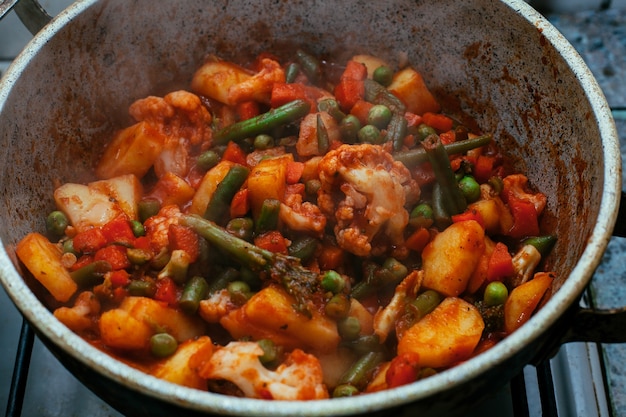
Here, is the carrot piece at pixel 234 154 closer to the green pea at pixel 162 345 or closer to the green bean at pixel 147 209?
the green bean at pixel 147 209

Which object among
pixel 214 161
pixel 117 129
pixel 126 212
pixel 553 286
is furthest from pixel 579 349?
pixel 117 129

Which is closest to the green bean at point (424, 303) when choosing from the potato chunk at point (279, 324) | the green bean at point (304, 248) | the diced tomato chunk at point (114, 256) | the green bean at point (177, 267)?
the potato chunk at point (279, 324)

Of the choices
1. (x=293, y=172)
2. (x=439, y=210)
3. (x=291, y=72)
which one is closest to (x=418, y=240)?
(x=439, y=210)

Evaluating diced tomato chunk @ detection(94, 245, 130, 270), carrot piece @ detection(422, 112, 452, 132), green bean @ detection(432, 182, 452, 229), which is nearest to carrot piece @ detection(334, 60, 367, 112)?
carrot piece @ detection(422, 112, 452, 132)

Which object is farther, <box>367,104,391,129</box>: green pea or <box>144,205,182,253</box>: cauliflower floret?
<box>367,104,391,129</box>: green pea

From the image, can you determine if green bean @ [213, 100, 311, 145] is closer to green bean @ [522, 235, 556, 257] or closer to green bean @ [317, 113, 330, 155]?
green bean @ [317, 113, 330, 155]

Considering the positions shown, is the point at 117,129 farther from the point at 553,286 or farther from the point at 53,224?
the point at 553,286

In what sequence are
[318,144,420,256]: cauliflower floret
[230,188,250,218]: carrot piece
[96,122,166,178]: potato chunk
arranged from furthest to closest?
1. [96,122,166,178]: potato chunk
2. [230,188,250,218]: carrot piece
3. [318,144,420,256]: cauliflower floret
